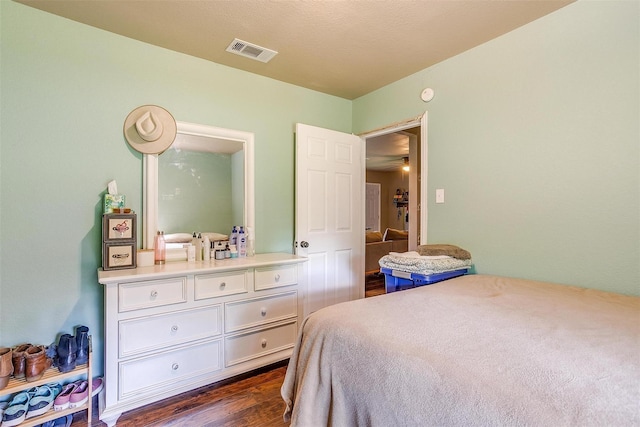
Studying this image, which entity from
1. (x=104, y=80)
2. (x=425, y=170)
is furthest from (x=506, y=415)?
(x=104, y=80)

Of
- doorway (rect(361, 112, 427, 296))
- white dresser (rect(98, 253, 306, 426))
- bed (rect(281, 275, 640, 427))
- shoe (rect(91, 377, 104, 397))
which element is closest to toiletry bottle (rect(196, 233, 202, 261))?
white dresser (rect(98, 253, 306, 426))

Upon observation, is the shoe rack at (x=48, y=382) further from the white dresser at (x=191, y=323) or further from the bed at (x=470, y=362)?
the bed at (x=470, y=362)

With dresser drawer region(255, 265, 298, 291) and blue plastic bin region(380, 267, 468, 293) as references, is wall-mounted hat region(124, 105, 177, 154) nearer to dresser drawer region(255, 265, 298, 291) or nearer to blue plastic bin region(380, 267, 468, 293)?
dresser drawer region(255, 265, 298, 291)

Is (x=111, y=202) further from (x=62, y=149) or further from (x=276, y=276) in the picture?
(x=276, y=276)

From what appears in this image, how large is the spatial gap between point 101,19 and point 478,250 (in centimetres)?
303

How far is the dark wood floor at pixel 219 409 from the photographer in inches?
69.6

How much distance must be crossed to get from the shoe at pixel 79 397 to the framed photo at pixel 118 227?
0.89 metres

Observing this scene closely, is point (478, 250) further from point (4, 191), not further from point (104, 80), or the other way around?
point (4, 191)

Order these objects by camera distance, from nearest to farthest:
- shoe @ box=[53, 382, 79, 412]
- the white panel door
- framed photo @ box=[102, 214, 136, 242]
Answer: shoe @ box=[53, 382, 79, 412] < framed photo @ box=[102, 214, 136, 242] < the white panel door

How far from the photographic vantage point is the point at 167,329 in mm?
1955

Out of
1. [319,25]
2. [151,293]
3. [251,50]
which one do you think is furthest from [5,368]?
[319,25]

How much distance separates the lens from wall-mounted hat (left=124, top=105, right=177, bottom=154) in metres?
2.18

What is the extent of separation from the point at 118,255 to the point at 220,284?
67 cm

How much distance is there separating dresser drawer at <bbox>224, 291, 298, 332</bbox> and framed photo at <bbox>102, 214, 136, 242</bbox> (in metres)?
0.82
